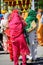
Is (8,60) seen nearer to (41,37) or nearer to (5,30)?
(5,30)

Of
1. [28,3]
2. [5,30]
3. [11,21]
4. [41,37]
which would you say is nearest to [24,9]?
[28,3]

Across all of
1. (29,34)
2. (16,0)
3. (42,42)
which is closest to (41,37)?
(42,42)

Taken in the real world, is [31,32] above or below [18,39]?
below

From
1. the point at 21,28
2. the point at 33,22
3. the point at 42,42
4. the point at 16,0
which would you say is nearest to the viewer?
the point at 21,28

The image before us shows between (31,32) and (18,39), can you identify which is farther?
(31,32)

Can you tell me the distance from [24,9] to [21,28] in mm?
11253

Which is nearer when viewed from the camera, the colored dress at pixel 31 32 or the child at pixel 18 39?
the child at pixel 18 39

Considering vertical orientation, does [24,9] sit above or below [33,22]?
below

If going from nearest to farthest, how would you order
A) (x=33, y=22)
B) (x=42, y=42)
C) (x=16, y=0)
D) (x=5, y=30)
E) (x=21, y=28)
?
1. (x=21, y=28)
2. (x=33, y=22)
3. (x=5, y=30)
4. (x=42, y=42)
5. (x=16, y=0)

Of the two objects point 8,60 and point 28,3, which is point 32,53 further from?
point 28,3

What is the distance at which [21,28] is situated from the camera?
31.0 feet

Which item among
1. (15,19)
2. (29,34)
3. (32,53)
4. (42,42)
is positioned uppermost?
(15,19)

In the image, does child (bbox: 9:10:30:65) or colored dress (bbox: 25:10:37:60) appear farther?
colored dress (bbox: 25:10:37:60)

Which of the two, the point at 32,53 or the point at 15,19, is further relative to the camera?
the point at 32,53
